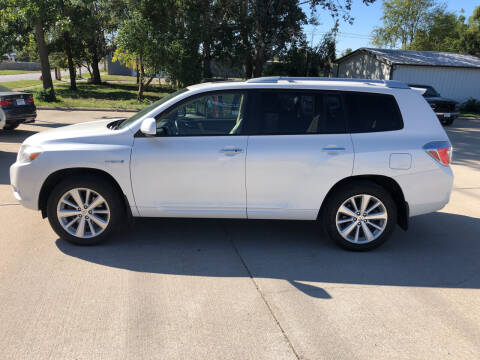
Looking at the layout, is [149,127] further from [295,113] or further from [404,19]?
[404,19]

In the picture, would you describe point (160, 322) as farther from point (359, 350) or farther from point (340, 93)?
point (340, 93)

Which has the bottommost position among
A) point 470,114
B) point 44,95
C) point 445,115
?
point 470,114

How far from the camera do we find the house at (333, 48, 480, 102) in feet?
90.3

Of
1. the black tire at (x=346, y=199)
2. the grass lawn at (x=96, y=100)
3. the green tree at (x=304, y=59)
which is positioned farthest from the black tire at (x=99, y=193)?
the green tree at (x=304, y=59)

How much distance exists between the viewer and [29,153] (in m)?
4.40

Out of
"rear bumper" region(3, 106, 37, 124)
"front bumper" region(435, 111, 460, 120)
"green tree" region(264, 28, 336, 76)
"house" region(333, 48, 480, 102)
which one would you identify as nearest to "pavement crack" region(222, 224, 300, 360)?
"rear bumper" region(3, 106, 37, 124)

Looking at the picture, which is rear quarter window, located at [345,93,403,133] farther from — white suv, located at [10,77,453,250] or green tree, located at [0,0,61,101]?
green tree, located at [0,0,61,101]

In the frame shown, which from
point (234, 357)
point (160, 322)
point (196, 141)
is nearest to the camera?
point (234, 357)

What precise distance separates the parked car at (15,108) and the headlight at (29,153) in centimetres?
739

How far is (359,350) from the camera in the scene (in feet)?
9.54

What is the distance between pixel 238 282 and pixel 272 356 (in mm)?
1084

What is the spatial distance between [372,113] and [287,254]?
6.09 ft

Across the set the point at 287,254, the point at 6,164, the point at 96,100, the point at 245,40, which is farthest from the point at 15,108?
the point at 245,40

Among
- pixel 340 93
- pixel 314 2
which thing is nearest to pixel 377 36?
pixel 314 2
